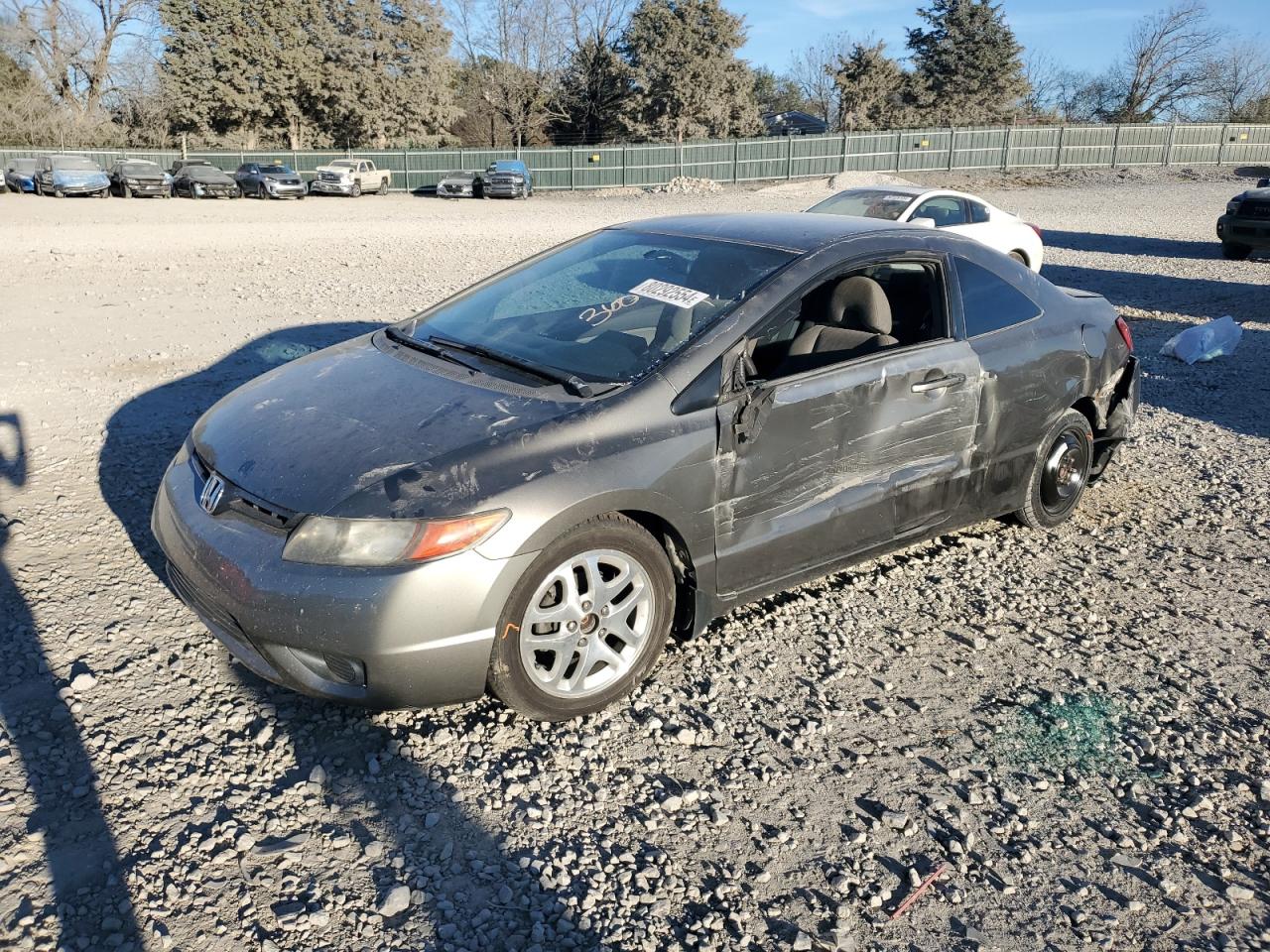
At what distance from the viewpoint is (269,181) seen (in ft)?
118

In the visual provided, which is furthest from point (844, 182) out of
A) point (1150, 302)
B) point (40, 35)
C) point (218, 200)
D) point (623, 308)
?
point (40, 35)

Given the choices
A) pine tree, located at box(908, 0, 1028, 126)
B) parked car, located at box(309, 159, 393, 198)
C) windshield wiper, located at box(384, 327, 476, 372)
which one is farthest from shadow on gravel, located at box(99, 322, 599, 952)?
pine tree, located at box(908, 0, 1028, 126)

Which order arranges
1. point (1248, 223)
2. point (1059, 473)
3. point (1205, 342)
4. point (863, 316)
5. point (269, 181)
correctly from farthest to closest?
point (269, 181), point (1248, 223), point (1205, 342), point (1059, 473), point (863, 316)

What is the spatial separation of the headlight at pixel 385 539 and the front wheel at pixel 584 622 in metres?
0.23

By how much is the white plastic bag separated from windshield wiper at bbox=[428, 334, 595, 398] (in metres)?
7.50

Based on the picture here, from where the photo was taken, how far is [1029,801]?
3094 millimetres

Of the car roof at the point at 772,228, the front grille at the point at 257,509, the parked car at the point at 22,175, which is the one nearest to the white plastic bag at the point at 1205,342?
the car roof at the point at 772,228

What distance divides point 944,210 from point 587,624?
38.0 feet

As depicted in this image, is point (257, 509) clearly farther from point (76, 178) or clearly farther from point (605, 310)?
point (76, 178)

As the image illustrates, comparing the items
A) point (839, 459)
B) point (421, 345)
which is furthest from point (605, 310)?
point (839, 459)

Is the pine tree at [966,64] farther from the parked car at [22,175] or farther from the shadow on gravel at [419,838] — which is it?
the shadow on gravel at [419,838]

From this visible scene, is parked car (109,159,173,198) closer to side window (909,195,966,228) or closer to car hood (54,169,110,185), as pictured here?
car hood (54,169,110,185)

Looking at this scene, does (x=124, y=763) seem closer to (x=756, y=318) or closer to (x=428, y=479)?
(x=428, y=479)

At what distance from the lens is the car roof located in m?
4.19
